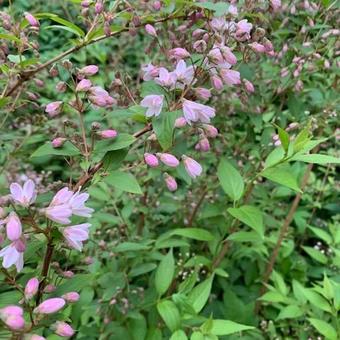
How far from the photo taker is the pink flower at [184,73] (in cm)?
123

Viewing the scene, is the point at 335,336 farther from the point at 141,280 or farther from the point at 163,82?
the point at 163,82

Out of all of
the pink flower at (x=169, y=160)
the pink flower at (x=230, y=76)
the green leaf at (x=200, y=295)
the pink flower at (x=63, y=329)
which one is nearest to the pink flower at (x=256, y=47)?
the pink flower at (x=230, y=76)

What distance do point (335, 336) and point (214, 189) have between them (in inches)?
32.0

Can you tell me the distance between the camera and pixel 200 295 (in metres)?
1.66

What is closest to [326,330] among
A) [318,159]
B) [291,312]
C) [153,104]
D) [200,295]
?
[291,312]

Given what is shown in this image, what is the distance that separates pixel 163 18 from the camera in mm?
1542

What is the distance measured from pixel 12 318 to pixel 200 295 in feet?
2.91

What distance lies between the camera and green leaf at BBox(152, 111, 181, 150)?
118cm

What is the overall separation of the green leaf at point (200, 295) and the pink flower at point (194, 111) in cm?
63

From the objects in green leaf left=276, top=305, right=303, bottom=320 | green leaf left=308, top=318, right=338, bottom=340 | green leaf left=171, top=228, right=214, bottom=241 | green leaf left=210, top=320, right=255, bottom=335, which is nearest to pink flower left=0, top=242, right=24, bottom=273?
green leaf left=210, top=320, right=255, bottom=335

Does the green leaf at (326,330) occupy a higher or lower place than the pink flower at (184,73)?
lower

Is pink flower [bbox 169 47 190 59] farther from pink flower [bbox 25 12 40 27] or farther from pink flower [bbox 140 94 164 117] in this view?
pink flower [bbox 25 12 40 27]

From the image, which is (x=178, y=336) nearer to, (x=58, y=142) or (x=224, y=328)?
(x=224, y=328)

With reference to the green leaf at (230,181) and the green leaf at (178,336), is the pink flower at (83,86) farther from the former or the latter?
the green leaf at (178,336)
